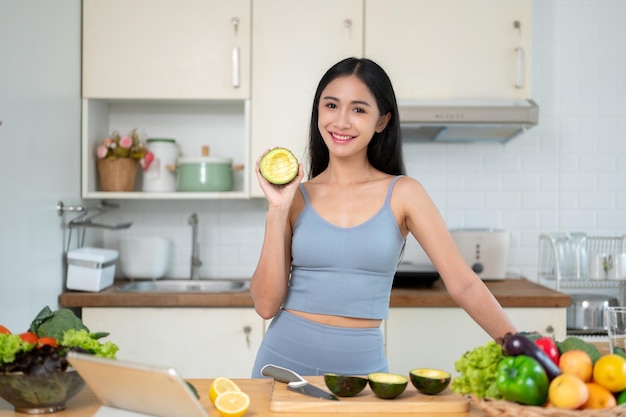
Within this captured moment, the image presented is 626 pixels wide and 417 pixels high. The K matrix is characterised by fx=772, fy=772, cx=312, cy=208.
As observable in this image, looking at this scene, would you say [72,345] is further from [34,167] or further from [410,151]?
[410,151]

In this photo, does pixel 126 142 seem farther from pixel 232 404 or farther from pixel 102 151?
pixel 232 404

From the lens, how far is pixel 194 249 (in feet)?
12.9

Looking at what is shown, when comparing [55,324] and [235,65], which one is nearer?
[55,324]

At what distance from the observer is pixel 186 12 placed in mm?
3588

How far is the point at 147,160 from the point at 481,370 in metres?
2.65

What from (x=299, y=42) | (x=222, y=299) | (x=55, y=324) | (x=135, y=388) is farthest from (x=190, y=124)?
(x=135, y=388)

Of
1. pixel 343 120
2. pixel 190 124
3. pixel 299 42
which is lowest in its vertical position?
pixel 343 120

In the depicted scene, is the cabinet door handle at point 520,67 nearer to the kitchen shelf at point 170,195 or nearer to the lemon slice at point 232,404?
the kitchen shelf at point 170,195

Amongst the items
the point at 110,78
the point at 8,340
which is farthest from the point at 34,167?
the point at 8,340

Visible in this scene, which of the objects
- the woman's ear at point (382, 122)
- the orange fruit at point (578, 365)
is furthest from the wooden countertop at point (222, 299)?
the orange fruit at point (578, 365)

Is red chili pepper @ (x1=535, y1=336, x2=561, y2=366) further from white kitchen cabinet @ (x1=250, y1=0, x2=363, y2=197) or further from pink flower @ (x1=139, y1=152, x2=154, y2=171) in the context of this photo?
pink flower @ (x1=139, y1=152, x2=154, y2=171)

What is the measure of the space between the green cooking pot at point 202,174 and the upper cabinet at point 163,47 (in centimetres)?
32

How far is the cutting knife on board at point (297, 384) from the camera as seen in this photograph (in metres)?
1.57

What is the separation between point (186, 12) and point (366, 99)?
173 centimetres
